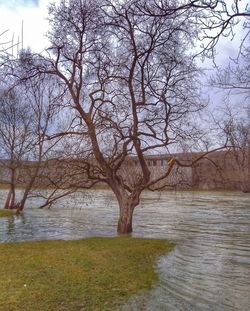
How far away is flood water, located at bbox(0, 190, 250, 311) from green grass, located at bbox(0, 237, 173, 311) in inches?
18.1

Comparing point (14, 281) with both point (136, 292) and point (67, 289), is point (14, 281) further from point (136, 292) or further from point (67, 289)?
point (136, 292)

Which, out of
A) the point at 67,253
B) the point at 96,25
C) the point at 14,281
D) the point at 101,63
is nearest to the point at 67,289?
the point at 14,281

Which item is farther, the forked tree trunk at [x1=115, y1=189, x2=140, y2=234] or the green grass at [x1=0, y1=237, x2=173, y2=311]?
the forked tree trunk at [x1=115, y1=189, x2=140, y2=234]

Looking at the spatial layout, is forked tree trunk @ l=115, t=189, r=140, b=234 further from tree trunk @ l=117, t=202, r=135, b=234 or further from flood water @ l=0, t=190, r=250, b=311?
flood water @ l=0, t=190, r=250, b=311

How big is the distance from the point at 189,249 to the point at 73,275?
266 inches

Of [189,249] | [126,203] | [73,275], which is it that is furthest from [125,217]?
[73,275]

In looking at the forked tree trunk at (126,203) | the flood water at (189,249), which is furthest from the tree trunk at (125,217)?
the flood water at (189,249)

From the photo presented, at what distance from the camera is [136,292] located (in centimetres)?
842

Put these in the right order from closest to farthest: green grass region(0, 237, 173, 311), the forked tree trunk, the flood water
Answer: green grass region(0, 237, 173, 311), the flood water, the forked tree trunk

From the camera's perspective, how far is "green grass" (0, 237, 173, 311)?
7.41 meters

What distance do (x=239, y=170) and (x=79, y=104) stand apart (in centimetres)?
4375

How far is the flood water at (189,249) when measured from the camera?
27.2ft

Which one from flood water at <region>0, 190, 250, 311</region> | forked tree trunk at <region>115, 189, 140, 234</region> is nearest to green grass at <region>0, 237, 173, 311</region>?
flood water at <region>0, 190, 250, 311</region>

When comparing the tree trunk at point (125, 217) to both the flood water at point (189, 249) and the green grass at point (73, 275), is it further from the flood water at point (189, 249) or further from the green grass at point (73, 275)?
the green grass at point (73, 275)
